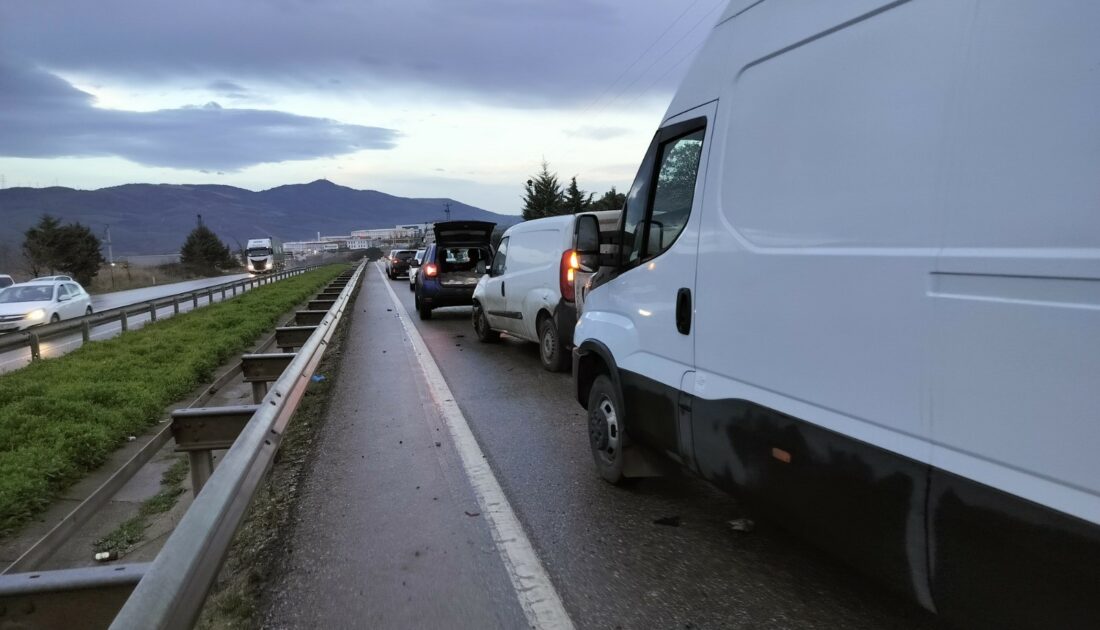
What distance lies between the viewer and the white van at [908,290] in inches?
65.3

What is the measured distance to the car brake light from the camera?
854 cm

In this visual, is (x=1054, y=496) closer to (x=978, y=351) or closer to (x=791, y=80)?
(x=978, y=351)

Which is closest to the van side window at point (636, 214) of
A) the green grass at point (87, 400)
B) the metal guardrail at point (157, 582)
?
the metal guardrail at point (157, 582)

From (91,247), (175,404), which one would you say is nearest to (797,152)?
(175,404)

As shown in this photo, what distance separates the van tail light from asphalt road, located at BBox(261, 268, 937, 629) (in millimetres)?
2722

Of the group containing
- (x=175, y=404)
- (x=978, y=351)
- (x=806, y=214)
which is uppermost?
(x=806, y=214)

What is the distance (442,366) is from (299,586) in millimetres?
6230

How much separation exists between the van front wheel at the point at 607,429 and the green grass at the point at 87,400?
388cm

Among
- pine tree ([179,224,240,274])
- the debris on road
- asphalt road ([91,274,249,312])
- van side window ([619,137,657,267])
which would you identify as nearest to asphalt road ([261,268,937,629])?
the debris on road

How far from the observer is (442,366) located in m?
9.51

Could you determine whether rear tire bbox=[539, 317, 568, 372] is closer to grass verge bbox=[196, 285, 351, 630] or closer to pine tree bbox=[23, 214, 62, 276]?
grass verge bbox=[196, 285, 351, 630]

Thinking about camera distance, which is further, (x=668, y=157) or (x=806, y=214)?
(x=668, y=157)

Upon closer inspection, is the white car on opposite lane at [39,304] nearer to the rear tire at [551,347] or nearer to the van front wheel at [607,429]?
the rear tire at [551,347]

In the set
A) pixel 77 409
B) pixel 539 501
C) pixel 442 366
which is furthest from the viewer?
pixel 442 366
